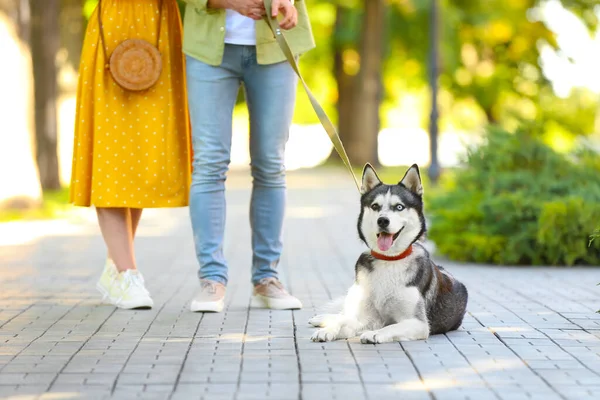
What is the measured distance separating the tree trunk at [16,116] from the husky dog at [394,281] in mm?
10282

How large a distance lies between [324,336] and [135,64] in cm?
229

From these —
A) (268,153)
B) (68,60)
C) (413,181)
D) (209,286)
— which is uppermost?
(68,60)

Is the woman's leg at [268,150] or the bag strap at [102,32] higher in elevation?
the bag strap at [102,32]

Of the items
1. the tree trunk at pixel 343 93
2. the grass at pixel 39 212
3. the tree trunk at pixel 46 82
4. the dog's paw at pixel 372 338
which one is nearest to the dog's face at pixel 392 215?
the dog's paw at pixel 372 338

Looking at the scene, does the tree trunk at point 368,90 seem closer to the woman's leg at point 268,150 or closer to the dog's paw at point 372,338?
the woman's leg at point 268,150

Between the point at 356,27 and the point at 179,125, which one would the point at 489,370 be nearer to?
the point at 179,125

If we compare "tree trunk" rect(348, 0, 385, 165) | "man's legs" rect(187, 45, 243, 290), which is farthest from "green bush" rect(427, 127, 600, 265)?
"tree trunk" rect(348, 0, 385, 165)

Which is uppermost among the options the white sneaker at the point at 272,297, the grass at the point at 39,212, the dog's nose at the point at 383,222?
the dog's nose at the point at 383,222

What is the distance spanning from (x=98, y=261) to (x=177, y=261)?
0.74 m

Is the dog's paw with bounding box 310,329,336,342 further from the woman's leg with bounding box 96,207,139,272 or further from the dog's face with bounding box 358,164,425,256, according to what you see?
the woman's leg with bounding box 96,207,139,272

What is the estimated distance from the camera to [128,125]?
6.86 m

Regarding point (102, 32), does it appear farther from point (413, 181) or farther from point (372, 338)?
point (372, 338)

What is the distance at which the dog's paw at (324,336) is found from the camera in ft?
17.8

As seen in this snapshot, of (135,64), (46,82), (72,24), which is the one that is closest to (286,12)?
(135,64)
